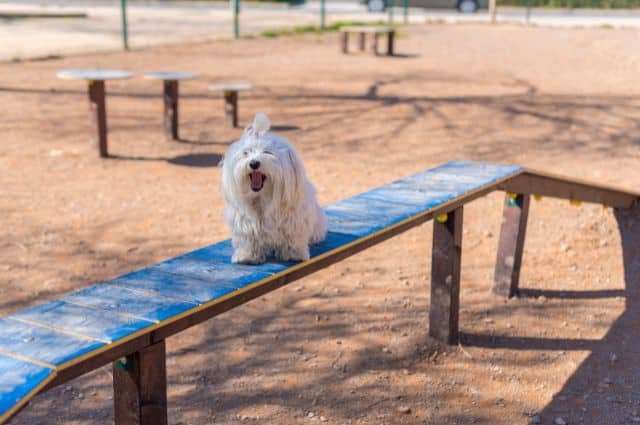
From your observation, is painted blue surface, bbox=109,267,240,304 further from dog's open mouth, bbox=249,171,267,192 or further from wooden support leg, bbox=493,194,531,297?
wooden support leg, bbox=493,194,531,297

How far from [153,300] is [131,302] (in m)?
0.08

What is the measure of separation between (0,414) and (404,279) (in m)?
3.75

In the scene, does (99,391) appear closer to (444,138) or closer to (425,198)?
(425,198)

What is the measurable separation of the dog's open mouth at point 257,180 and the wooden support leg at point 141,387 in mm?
765

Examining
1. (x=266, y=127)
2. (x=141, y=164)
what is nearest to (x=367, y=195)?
(x=266, y=127)

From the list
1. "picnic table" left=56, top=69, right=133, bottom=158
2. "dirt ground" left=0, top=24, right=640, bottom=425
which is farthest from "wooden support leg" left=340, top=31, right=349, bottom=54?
"picnic table" left=56, top=69, right=133, bottom=158

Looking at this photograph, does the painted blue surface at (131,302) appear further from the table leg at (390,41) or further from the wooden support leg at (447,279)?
the table leg at (390,41)

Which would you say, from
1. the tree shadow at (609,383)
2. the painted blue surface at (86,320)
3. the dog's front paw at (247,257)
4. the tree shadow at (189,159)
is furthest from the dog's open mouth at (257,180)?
the tree shadow at (189,159)

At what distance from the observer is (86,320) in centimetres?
286

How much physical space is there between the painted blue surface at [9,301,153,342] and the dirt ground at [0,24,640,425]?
44.6 inches

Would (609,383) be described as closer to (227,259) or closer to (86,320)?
(227,259)

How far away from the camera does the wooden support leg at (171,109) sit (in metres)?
9.02

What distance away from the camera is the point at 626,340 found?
194 inches

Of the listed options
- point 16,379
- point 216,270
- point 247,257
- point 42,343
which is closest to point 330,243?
point 247,257
